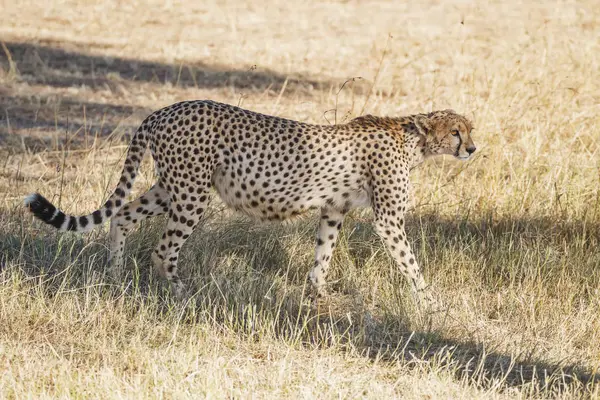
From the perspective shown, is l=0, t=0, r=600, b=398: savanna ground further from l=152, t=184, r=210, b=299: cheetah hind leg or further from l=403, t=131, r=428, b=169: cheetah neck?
l=403, t=131, r=428, b=169: cheetah neck

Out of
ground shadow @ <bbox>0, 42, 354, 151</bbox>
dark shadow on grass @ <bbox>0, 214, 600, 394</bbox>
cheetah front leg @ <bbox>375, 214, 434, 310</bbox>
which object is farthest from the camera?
ground shadow @ <bbox>0, 42, 354, 151</bbox>

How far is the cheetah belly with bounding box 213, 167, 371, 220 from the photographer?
4.69 metres

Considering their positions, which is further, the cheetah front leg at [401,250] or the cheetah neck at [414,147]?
the cheetah neck at [414,147]

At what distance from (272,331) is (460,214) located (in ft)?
5.99

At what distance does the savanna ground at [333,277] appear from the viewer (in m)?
3.82

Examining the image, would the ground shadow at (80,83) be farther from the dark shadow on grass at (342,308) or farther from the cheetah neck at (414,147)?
the cheetah neck at (414,147)

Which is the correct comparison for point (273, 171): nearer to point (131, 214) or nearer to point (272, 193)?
point (272, 193)

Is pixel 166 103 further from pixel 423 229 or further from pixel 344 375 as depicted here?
pixel 344 375

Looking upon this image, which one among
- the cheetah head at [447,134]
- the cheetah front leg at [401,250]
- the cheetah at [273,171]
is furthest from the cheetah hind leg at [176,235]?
the cheetah head at [447,134]

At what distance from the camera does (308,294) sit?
16.1 feet

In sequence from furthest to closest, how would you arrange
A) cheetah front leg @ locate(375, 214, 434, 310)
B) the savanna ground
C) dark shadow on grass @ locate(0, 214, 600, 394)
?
1. cheetah front leg @ locate(375, 214, 434, 310)
2. dark shadow on grass @ locate(0, 214, 600, 394)
3. the savanna ground

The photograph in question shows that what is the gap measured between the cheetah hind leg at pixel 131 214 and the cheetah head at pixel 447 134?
1325 millimetres

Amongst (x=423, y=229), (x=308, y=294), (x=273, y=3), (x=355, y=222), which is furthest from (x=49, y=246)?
(x=273, y=3)

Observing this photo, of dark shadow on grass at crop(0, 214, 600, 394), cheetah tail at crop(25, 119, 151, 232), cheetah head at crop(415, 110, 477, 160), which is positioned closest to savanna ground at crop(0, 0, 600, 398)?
dark shadow on grass at crop(0, 214, 600, 394)
